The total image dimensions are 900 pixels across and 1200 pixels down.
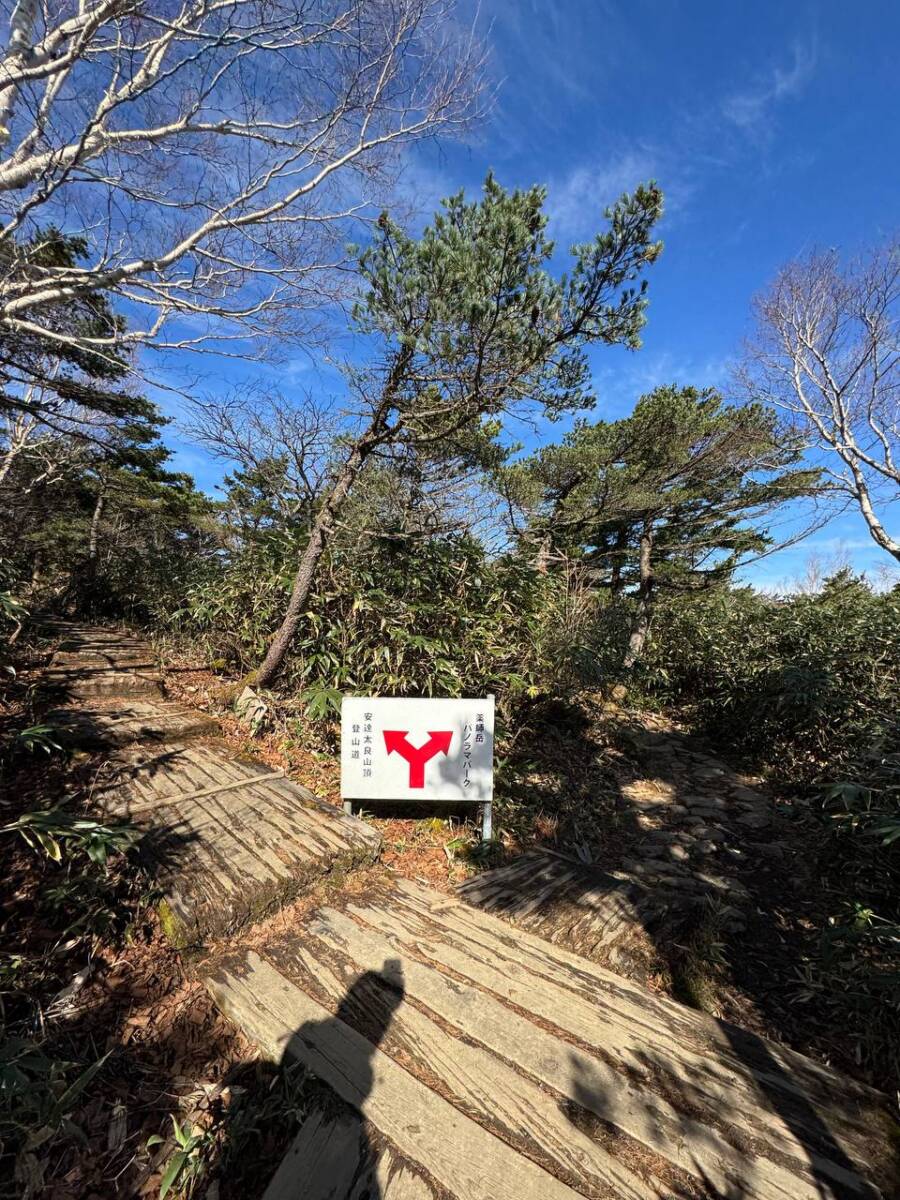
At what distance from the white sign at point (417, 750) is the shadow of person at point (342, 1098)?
1.40 m

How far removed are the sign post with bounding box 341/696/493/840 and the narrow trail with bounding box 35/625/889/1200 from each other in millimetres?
401

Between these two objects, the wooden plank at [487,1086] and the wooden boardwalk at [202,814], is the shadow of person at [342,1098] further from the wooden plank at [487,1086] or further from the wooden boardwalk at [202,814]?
the wooden boardwalk at [202,814]

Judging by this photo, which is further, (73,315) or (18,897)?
(73,315)

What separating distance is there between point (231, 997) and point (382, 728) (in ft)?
5.54

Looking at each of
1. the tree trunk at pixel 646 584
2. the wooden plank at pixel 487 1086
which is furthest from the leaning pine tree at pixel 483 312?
the tree trunk at pixel 646 584

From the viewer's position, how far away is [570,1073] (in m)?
1.62

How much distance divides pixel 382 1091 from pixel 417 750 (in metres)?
1.93

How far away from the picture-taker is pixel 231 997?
1848mm

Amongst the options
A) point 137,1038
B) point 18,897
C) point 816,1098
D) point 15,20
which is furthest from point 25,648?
point 816,1098

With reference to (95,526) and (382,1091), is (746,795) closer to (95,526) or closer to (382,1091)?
(382,1091)

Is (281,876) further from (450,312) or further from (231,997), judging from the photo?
(450,312)

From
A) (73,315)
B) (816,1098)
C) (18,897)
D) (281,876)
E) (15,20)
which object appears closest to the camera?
(816,1098)

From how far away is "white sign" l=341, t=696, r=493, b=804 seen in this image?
3.32 metres

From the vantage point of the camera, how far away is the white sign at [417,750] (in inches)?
131
